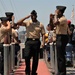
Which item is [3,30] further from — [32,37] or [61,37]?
[61,37]

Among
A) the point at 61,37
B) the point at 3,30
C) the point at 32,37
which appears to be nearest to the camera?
the point at 61,37

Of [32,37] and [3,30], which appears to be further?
[3,30]

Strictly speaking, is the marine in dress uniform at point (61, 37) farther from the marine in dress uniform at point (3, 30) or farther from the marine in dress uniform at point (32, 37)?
the marine in dress uniform at point (3, 30)

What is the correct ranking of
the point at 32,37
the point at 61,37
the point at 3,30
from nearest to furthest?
1. the point at 61,37
2. the point at 32,37
3. the point at 3,30

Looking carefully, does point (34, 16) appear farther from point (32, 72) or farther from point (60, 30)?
point (32, 72)

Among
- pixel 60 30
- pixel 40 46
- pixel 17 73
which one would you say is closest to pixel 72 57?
pixel 17 73

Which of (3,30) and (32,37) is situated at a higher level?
(3,30)

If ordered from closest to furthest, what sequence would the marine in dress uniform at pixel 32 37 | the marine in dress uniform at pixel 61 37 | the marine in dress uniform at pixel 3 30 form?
1. the marine in dress uniform at pixel 61 37
2. the marine in dress uniform at pixel 32 37
3. the marine in dress uniform at pixel 3 30

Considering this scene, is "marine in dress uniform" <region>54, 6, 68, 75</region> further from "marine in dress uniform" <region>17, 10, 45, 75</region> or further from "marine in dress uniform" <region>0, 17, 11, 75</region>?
"marine in dress uniform" <region>0, 17, 11, 75</region>

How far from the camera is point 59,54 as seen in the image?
984 cm

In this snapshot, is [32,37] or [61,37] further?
Answer: [32,37]

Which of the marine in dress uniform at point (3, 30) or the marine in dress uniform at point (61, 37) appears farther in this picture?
the marine in dress uniform at point (3, 30)

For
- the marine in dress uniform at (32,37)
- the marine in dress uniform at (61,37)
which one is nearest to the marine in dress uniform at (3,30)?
the marine in dress uniform at (32,37)

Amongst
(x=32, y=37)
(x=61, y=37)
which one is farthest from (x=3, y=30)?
(x=61, y=37)
